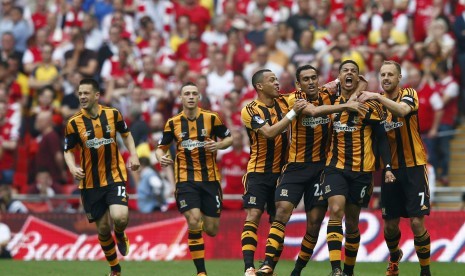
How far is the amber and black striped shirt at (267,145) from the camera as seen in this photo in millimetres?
14094

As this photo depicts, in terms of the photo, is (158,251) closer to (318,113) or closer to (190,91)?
(190,91)

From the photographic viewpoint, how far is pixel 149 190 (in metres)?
20.3

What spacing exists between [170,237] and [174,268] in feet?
8.02

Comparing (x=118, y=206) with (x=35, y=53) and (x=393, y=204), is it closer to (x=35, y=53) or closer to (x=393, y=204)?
(x=393, y=204)

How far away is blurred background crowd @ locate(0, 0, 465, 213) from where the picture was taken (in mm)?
20922

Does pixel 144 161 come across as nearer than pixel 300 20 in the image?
Yes

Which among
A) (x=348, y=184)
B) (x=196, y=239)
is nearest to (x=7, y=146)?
(x=196, y=239)

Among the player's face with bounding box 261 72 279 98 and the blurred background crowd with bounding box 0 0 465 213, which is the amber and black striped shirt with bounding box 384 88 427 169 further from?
the blurred background crowd with bounding box 0 0 465 213

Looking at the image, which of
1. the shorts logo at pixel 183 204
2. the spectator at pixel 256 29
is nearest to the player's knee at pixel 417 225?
the shorts logo at pixel 183 204

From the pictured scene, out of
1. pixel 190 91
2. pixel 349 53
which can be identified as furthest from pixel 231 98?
pixel 190 91

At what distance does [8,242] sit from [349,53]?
7523 millimetres

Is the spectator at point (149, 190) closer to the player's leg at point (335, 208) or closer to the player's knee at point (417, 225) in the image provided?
the player's leg at point (335, 208)

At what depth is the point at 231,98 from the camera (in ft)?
71.3

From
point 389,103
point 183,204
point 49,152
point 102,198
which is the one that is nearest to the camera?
point 389,103
